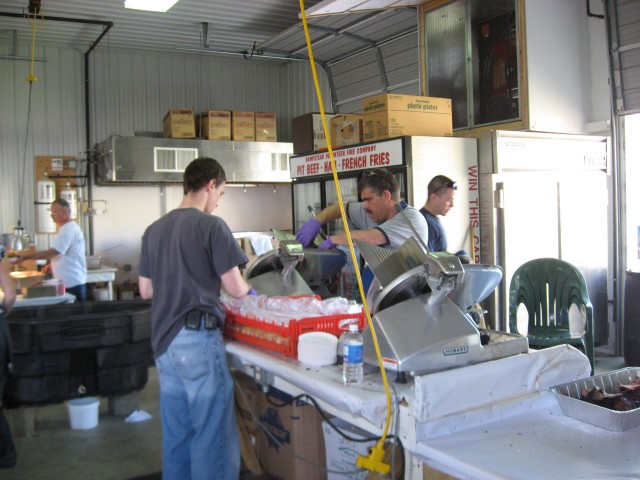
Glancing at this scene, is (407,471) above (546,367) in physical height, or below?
below

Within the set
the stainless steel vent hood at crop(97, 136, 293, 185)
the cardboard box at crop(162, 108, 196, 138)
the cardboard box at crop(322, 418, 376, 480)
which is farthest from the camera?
the cardboard box at crop(162, 108, 196, 138)

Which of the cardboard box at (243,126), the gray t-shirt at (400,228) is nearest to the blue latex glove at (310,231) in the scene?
the gray t-shirt at (400,228)

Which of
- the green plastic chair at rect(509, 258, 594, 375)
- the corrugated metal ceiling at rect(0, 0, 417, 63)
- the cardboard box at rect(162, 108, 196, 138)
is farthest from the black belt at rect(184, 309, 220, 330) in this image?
the cardboard box at rect(162, 108, 196, 138)

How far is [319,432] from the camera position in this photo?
2.80 meters

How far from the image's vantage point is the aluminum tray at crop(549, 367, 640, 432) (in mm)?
1935

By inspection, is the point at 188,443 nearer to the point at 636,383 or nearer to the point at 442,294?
the point at 442,294

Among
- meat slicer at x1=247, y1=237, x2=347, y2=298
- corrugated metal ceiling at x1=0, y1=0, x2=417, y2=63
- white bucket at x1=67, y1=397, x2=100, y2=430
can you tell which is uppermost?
corrugated metal ceiling at x1=0, y1=0, x2=417, y2=63

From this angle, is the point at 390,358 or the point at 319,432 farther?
the point at 319,432

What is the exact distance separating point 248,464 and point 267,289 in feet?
2.84

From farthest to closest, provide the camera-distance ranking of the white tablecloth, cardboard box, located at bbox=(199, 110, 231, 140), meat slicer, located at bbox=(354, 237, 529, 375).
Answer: cardboard box, located at bbox=(199, 110, 231, 140) < the white tablecloth < meat slicer, located at bbox=(354, 237, 529, 375)

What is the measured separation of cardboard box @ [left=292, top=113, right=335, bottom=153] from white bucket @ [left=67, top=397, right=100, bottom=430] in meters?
2.81

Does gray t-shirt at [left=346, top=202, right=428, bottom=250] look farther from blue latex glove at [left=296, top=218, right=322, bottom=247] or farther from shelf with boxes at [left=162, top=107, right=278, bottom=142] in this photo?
shelf with boxes at [left=162, top=107, right=278, bottom=142]

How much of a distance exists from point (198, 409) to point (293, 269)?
35.4 inches

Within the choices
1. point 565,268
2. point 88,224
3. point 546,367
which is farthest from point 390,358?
point 88,224
